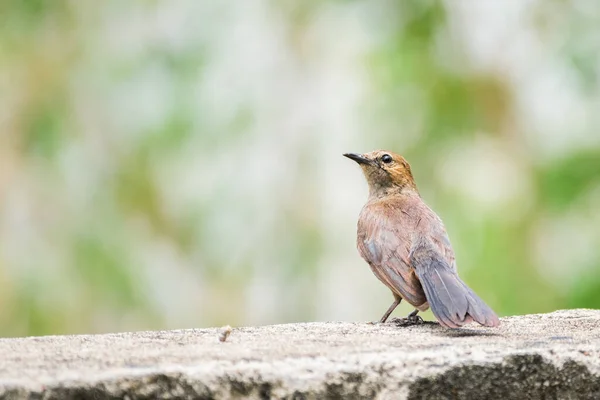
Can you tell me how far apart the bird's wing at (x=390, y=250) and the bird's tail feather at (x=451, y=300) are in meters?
0.06

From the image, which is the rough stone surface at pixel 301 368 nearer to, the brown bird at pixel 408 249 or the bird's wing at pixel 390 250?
the brown bird at pixel 408 249

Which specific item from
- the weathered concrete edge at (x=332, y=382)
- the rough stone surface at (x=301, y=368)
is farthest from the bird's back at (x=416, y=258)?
the weathered concrete edge at (x=332, y=382)

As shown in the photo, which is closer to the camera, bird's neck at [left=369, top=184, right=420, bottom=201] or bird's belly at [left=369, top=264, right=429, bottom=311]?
bird's belly at [left=369, top=264, right=429, bottom=311]

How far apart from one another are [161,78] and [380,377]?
625cm

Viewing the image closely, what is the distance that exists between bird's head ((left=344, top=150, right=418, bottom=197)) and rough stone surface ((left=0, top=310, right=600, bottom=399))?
2.04m

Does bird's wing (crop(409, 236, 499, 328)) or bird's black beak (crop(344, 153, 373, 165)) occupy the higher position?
bird's black beak (crop(344, 153, 373, 165))

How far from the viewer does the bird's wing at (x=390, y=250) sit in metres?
3.53

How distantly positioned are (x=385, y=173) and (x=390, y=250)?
922 millimetres

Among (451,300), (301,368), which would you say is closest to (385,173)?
(451,300)

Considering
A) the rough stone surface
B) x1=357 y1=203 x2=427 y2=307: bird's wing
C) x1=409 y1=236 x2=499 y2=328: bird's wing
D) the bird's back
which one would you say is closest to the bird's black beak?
the bird's back

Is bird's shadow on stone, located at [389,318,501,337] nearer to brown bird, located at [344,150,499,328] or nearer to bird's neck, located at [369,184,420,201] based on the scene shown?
brown bird, located at [344,150,499,328]

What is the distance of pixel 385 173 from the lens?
15.2 ft

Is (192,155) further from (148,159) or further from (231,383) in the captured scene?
(231,383)

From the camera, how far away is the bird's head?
4.64 metres
